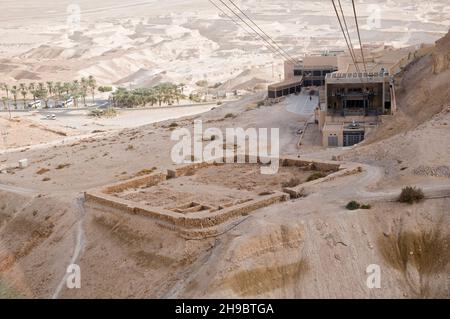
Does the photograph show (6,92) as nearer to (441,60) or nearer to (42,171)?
Answer: (42,171)

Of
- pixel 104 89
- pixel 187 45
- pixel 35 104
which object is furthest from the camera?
pixel 187 45

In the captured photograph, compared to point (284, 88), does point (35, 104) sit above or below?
below

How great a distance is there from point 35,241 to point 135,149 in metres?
19.7

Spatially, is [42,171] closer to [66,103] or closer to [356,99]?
[356,99]

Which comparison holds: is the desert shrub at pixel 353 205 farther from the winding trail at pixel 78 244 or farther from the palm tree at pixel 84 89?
the palm tree at pixel 84 89

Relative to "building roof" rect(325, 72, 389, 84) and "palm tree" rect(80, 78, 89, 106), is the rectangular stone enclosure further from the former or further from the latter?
"palm tree" rect(80, 78, 89, 106)

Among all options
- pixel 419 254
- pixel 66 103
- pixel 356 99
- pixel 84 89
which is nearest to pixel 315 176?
pixel 419 254

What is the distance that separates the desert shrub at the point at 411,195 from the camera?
71.4 ft

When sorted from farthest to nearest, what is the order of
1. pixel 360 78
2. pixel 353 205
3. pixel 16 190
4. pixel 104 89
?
pixel 104 89 < pixel 360 78 < pixel 16 190 < pixel 353 205

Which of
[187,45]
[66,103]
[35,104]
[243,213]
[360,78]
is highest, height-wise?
[187,45]

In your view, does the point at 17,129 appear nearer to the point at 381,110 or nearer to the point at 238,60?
the point at 381,110

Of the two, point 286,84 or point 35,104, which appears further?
point 35,104

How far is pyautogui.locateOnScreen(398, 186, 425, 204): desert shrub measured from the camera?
21750 millimetres

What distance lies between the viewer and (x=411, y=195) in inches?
859
